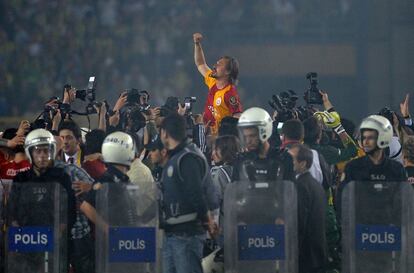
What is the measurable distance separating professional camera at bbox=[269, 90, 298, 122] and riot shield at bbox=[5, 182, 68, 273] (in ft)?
10.6

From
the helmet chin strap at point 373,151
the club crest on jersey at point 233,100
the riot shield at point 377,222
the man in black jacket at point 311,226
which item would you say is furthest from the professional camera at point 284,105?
the riot shield at point 377,222

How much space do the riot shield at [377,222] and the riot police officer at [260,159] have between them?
1.85ft

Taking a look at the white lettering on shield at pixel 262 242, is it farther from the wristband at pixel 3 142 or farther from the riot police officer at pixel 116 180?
the wristband at pixel 3 142

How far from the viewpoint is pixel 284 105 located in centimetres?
1323

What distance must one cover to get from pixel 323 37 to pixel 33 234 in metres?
14.8

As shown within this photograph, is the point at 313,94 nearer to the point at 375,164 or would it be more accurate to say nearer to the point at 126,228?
the point at 375,164

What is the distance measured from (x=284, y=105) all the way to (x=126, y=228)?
12.0 ft

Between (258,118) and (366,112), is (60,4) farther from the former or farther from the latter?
(258,118)

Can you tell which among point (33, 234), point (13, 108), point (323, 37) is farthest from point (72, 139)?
point (323, 37)

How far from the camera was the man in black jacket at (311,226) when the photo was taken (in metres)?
10.4

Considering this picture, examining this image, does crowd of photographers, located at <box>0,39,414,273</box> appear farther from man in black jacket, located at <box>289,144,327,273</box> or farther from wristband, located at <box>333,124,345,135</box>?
wristband, located at <box>333,124,345,135</box>

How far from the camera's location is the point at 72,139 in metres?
11.9

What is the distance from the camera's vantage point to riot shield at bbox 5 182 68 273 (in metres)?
10.2

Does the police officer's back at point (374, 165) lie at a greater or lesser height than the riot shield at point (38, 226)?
greater
